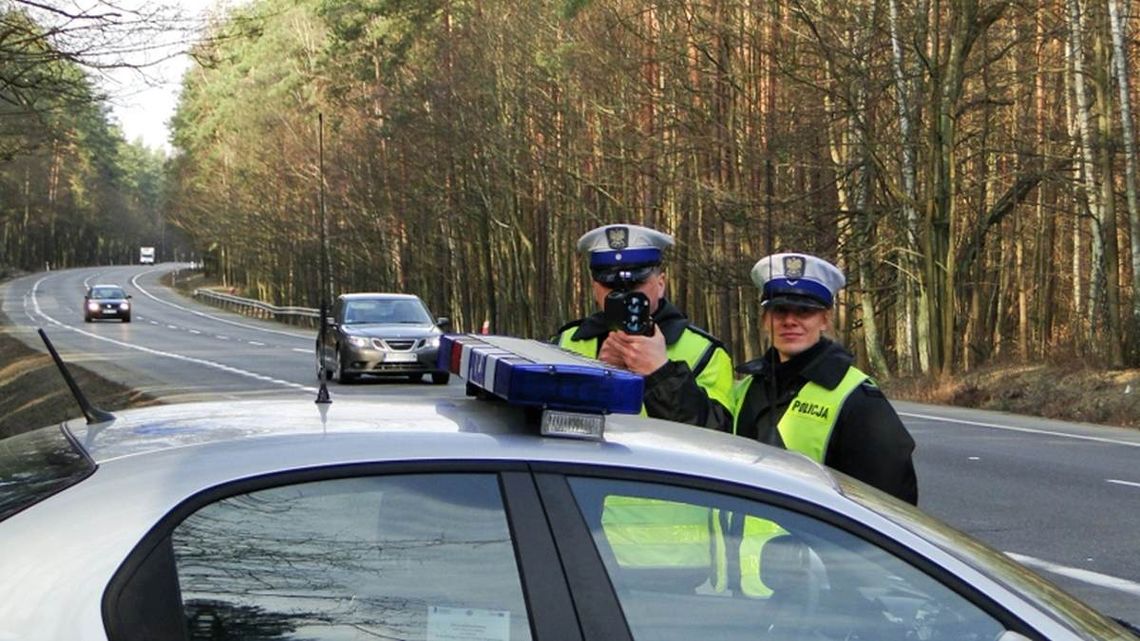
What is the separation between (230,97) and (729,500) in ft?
245

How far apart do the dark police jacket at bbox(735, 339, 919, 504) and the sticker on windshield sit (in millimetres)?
1700

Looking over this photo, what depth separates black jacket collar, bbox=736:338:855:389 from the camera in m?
4.46

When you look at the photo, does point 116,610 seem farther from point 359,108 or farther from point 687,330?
point 359,108

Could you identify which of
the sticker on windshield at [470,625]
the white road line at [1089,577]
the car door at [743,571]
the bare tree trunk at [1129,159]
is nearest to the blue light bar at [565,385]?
the car door at [743,571]

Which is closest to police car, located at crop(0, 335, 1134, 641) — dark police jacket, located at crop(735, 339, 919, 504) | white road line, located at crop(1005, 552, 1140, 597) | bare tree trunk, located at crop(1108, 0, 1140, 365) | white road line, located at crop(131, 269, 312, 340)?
dark police jacket, located at crop(735, 339, 919, 504)

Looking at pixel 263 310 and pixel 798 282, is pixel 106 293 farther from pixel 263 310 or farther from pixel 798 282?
pixel 798 282

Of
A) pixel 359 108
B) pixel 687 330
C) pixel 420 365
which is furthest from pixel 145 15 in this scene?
pixel 359 108

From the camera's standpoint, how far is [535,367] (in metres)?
3.04

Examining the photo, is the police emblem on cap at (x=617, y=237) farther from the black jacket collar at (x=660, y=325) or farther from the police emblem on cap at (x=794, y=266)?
the police emblem on cap at (x=794, y=266)

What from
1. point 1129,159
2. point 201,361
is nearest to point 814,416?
point 1129,159

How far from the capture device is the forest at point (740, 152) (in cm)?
2536

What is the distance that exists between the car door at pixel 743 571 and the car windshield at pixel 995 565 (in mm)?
118

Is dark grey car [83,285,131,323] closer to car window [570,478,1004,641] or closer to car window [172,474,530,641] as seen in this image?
car window [172,474,530,641]

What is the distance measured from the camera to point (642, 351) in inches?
179
